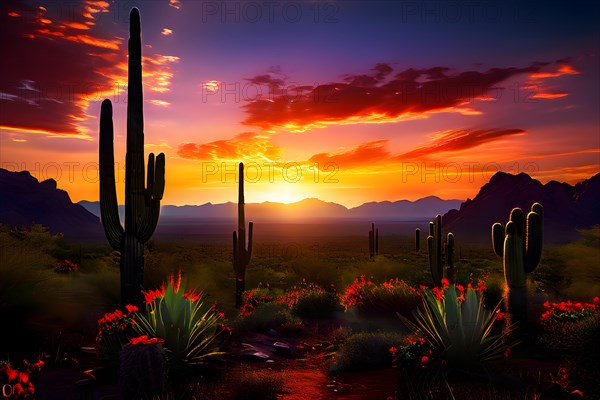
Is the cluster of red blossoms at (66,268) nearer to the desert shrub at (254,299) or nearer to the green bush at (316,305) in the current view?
the desert shrub at (254,299)

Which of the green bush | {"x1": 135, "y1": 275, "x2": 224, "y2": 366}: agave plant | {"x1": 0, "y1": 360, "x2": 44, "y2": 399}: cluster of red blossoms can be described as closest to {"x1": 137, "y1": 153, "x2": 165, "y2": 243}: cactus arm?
{"x1": 135, "y1": 275, "x2": 224, "y2": 366}: agave plant

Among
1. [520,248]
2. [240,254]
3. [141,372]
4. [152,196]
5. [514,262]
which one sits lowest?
[141,372]

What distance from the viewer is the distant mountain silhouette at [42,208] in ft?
345

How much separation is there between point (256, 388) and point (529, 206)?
358ft

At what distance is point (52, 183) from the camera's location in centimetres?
12506

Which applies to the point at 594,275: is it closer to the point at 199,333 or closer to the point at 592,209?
the point at 199,333

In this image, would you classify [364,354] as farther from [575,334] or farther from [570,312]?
[570,312]

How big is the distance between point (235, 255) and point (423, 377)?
13.6 meters

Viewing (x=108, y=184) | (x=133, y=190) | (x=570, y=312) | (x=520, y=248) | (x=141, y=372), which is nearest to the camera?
(x=141, y=372)

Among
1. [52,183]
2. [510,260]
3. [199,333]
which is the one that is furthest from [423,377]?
[52,183]

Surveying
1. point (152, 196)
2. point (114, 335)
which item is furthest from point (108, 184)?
point (114, 335)

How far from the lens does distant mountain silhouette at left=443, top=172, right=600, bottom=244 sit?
101250 millimetres

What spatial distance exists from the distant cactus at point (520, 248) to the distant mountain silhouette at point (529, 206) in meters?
89.0

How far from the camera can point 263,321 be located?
1564 centimetres
